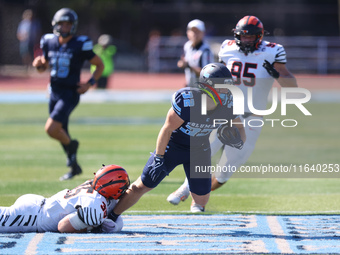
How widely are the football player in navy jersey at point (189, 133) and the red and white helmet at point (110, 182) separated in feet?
0.55

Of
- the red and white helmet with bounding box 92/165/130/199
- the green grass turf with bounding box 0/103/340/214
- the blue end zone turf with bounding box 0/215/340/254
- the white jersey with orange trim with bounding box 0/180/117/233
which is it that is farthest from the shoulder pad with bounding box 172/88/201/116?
the green grass turf with bounding box 0/103/340/214

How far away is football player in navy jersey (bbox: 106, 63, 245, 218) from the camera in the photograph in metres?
6.45

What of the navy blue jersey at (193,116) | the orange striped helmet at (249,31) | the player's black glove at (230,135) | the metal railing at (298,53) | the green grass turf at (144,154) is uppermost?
the orange striped helmet at (249,31)

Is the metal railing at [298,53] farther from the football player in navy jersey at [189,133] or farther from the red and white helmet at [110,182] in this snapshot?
the red and white helmet at [110,182]

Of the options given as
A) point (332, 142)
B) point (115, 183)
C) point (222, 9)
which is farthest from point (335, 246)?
point (222, 9)

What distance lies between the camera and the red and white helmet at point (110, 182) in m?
6.44

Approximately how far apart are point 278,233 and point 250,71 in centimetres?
226

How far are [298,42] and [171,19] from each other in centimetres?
630

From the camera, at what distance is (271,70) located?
8.08 m

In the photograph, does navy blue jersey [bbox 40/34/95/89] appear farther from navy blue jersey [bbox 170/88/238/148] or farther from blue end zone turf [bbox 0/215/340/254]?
navy blue jersey [bbox 170/88/238/148]

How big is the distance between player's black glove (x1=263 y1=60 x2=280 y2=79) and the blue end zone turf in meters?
1.69

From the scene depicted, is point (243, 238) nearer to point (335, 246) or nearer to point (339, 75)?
point (335, 246)

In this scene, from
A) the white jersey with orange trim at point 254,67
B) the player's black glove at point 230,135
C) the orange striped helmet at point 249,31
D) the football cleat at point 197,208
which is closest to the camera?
the player's black glove at point 230,135

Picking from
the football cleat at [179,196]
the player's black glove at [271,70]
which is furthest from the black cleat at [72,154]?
the player's black glove at [271,70]
